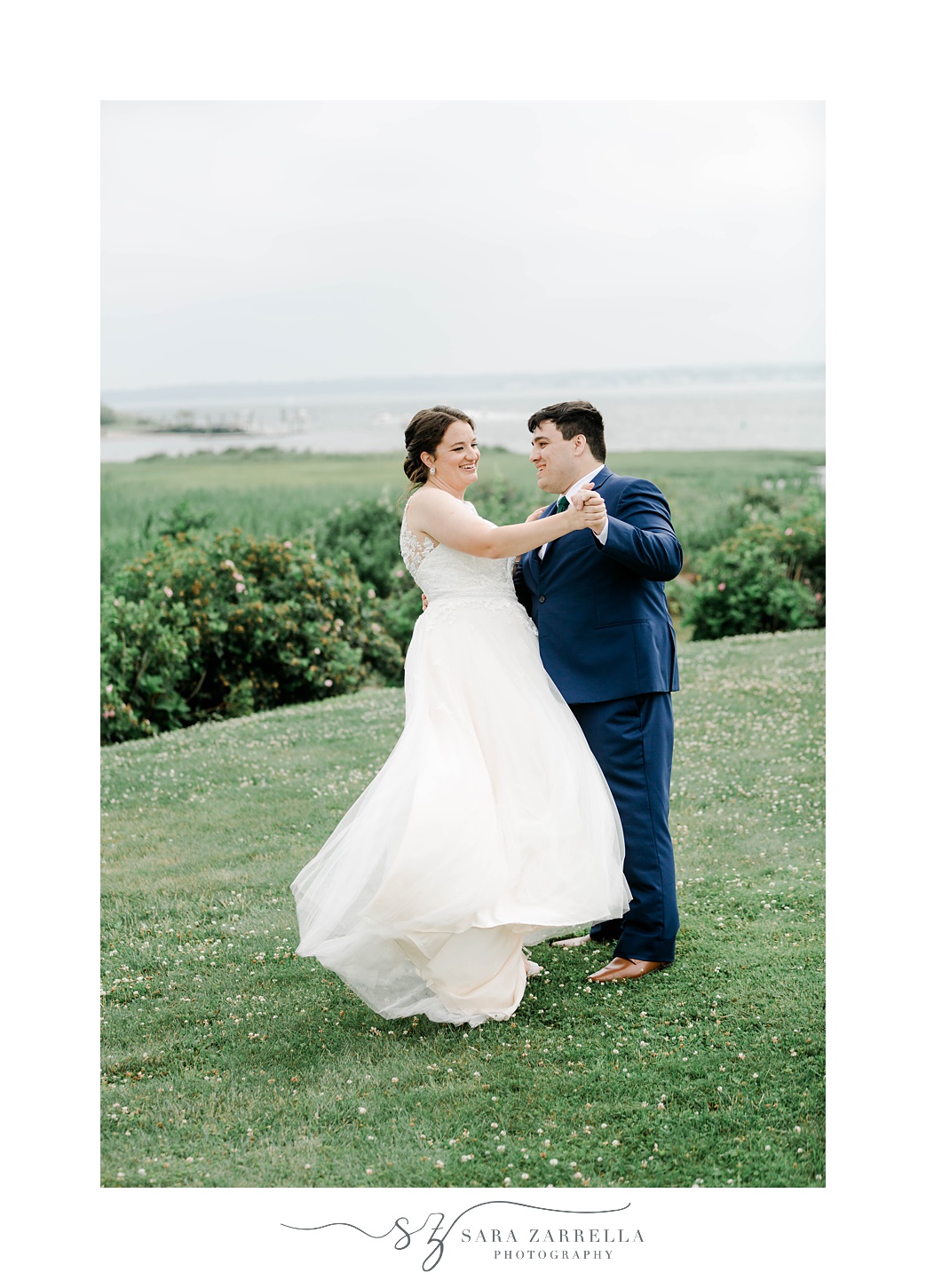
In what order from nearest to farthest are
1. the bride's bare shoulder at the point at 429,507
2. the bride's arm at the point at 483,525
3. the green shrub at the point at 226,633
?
the bride's arm at the point at 483,525 → the bride's bare shoulder at the point at 429,507 → the green shrub at the point at 226,633

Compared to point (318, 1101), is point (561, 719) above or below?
above

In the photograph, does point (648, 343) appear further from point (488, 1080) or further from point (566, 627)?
point (488, 1080)

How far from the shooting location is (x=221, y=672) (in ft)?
31.6

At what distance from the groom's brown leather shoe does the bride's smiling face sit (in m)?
2.12

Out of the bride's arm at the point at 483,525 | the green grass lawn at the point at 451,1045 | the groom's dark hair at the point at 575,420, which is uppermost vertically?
the groom's dark hair at the point at 575,420

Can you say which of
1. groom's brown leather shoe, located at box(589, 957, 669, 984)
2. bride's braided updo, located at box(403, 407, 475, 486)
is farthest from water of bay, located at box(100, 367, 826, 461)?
groom's brown leather shoe, located at box(589, 957, 669, 984)

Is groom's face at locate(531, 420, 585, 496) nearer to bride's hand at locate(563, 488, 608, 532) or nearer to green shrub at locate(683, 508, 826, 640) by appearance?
bride's hand at locate(563, 488, 608, 532)

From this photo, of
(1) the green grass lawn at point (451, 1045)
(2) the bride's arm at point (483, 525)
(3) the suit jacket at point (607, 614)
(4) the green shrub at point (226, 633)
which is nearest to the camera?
(1) the green grass lawn at point (451, 1045)

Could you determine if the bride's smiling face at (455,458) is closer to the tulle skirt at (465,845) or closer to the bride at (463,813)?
the bride at (463,813)

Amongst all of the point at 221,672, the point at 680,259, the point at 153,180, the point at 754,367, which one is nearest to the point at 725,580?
the point at 754,367

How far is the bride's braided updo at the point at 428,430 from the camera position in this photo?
4.36m

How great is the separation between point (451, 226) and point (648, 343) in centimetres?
278

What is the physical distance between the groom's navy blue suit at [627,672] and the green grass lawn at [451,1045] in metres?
0.45

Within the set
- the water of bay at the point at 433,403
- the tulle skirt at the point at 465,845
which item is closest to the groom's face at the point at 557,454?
the tulle skirt at the point at 465,845
